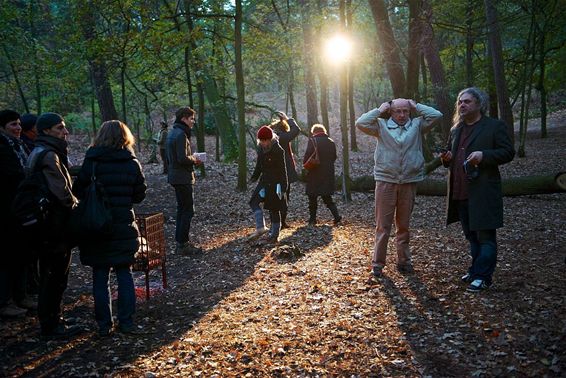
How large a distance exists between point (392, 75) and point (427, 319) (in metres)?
11.1

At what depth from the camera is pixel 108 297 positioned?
4.91 meters

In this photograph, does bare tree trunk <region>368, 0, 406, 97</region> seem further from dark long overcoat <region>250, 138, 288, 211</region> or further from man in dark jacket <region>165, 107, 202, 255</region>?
man in dark jacket <region>165, 107, 202, 255</region>

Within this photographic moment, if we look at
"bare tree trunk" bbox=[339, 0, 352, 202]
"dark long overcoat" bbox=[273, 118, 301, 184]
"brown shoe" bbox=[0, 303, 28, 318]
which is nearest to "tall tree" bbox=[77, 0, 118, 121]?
"dark long overcoat" bbox=[273, 118, 301, 184]

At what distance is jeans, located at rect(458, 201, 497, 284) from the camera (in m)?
5.42

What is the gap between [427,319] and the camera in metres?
5.02

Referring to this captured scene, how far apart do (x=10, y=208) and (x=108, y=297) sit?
149 centimetres

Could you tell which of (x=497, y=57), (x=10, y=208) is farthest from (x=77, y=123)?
(x=10, y=208)

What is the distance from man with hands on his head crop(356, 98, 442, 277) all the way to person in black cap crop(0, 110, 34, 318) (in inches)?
149

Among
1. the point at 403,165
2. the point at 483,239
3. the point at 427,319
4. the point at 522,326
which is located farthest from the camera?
the point at 403,165

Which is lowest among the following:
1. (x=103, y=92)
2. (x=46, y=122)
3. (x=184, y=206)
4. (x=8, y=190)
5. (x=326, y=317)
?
(x=326, y=317)

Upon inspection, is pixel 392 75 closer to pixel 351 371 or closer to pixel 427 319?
pixel 427 319

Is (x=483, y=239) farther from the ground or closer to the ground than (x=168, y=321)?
farther from the ground

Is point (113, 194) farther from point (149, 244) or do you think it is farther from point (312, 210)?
point (312, 210)

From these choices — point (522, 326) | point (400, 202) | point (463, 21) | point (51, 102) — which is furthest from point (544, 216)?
point (51, 102)
